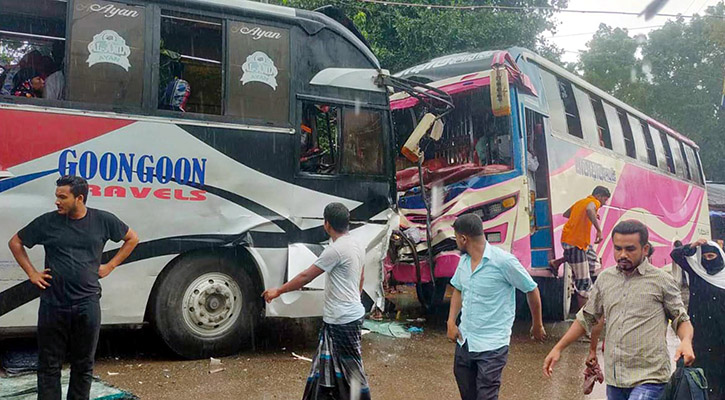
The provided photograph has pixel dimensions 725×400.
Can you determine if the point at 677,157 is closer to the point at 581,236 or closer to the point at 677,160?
the point at 677,160

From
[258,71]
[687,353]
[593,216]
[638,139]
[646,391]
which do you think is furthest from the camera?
[638,139]

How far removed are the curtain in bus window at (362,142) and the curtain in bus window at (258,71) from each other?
0.72 m

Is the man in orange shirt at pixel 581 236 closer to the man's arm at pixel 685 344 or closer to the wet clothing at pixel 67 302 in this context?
the man's arm at pixel 685 344

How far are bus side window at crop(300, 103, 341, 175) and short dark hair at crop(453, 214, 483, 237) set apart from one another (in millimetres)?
2819

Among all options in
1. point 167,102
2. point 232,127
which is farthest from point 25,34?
point 232,127

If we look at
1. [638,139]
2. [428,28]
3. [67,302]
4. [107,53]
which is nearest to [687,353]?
[67,302]

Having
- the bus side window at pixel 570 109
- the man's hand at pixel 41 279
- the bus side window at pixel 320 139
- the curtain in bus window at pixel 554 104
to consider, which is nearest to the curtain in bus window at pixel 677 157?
the bus side window at pixel 570 109

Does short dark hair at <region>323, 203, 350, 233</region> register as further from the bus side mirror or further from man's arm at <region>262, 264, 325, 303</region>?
the bus side mirror

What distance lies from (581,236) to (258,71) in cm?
463

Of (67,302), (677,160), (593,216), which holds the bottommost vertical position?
(67,302)

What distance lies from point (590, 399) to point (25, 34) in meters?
5.79

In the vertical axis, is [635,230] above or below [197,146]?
below

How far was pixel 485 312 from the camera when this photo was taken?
3.69m

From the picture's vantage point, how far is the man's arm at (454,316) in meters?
3.78
